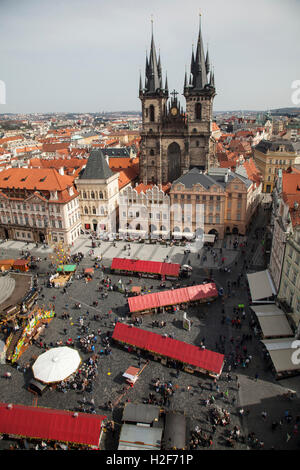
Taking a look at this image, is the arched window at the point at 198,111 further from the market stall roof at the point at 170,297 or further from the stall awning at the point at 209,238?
the market stall roof at the point at 170,297

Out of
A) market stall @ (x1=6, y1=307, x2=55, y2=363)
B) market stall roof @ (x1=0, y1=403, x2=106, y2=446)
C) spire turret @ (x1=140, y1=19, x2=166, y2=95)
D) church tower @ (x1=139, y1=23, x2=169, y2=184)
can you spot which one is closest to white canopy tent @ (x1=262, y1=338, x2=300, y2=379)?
market stall roof @ (x1=0, y1=403, x2=106, y2=446)

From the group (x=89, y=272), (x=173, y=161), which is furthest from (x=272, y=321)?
(x=173, y=161)

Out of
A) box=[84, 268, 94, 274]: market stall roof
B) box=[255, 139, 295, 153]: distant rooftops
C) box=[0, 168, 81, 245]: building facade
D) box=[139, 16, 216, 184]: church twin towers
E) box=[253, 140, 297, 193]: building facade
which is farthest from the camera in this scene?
box=[255, 139, 295, 153]: distant rooftops

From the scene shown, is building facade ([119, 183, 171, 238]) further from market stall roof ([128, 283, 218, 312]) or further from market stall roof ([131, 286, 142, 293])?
market stall roof ([128, 283, 218, 312])

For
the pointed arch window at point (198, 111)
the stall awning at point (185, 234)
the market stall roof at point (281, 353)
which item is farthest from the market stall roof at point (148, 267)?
the pointed arch window at point (198, 111)

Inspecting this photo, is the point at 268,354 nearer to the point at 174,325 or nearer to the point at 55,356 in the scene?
the point at 174,325

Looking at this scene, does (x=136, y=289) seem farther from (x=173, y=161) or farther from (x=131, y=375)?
(x=173, y=161)

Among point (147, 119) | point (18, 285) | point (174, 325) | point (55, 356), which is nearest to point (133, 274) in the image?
point (174, 325)
